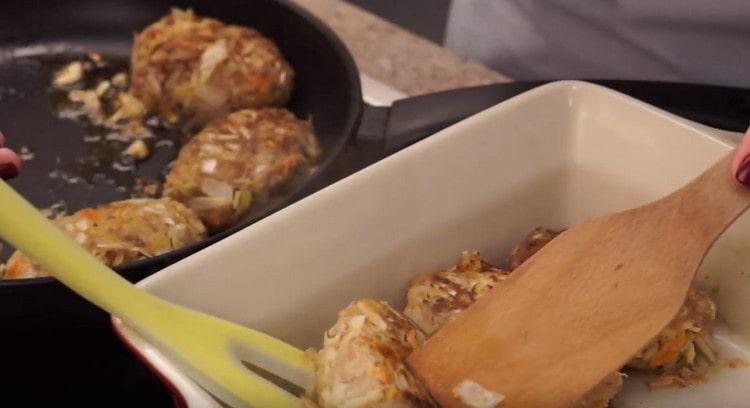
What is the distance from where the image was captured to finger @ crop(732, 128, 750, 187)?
0.59m

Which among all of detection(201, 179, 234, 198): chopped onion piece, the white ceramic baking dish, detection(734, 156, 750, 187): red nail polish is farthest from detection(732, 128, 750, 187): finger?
detection(201, 179, 234, 198): chopped onion piece

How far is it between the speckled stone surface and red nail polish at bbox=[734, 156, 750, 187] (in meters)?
0.56

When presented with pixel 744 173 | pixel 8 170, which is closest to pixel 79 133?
pixel 8 170

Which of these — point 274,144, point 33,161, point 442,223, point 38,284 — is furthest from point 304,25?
point 38,284

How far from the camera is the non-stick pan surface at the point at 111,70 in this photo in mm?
980

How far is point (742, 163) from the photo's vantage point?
0.59 m

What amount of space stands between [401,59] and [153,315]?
726 millimetres

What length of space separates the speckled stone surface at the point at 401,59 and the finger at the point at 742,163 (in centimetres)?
55

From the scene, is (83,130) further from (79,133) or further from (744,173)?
(744,173)

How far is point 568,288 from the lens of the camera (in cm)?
62

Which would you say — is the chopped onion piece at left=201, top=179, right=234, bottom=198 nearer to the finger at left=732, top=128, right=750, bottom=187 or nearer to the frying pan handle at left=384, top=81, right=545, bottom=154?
the frying pan handle at left=384, top=81, right=545, bottom=154

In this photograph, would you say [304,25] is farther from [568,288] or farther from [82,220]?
[568,288]

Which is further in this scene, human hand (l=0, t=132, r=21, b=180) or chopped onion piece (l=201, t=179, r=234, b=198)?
chopped onion piece (l=201, t=179, r=234, b=198)

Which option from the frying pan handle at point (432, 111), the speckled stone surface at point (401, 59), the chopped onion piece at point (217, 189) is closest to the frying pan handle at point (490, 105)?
the frying pan handle at point (432, 111)
